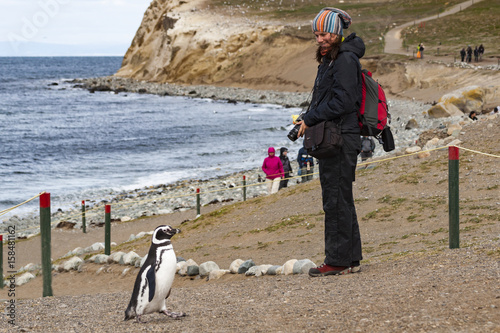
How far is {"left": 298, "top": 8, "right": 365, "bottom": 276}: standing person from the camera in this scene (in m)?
6.61

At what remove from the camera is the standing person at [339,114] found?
661 centimetres

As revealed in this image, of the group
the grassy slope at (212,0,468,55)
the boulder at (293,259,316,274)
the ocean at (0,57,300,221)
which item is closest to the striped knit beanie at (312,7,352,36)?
the boulder at (293,259,316,274)

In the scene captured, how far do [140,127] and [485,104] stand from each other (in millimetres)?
26973

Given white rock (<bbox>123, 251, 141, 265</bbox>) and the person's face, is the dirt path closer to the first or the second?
white rock (<bbox>123, 251, 141, 265</bbox>)

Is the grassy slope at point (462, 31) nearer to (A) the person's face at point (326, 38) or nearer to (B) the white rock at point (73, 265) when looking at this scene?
(B) the white rock at point (73, 265)

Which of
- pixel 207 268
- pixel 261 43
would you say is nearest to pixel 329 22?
pixel 207 268

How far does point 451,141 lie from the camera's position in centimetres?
1520

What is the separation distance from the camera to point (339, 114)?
6.60 meters

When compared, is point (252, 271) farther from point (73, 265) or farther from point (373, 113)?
point (73, 265)

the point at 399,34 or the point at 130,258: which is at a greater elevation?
the point at 399,34

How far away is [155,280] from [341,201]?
7.39 ft

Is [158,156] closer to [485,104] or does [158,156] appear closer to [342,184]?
[485,104]

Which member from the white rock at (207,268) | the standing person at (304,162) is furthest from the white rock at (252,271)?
the standing person at (304,162)

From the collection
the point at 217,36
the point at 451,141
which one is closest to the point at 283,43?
the point at 217,36
